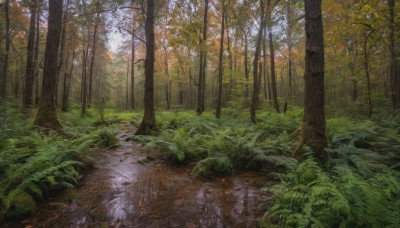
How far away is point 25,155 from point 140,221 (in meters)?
2.56

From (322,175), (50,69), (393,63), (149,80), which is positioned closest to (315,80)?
(322,175)

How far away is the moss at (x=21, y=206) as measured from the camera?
217 centimetres

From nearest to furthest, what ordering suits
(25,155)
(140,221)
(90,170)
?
(140,221) → (25,155) → (90,170)

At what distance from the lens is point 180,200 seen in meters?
2.73

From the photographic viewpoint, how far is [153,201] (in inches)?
106

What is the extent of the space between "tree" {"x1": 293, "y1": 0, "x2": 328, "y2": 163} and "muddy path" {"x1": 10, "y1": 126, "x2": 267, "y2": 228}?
54.7 inches

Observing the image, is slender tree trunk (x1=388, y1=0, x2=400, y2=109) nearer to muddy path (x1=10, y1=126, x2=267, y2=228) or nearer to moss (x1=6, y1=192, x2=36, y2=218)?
muddy path (x1=10, y1=126, x2=267, y2=228)

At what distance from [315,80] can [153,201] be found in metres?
3.81

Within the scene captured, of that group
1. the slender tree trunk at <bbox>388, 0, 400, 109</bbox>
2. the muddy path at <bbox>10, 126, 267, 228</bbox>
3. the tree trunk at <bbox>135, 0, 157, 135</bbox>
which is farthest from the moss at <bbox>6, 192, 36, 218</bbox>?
the slender tree trunk at <bbox>388, 0, 400, 109</bbox>

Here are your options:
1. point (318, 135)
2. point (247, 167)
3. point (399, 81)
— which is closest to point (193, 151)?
point (247, 167)

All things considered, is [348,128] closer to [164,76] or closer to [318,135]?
[318,135]

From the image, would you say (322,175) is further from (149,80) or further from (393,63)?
(393,63)

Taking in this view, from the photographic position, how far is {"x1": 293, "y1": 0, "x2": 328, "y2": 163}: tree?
134 inches

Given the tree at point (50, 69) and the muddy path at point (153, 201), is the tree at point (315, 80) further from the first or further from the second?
the tree at point (50, 69)
